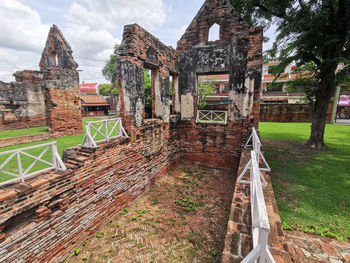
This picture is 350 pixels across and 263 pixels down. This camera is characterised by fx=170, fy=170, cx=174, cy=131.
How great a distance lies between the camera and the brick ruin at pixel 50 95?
1055 cm

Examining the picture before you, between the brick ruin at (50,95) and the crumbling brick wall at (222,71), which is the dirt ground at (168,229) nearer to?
the crumbling brick wall at (222,71)

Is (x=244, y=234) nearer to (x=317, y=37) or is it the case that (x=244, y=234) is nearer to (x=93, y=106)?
(x=317, y=37)

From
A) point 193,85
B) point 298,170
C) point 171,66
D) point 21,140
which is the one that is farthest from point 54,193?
point 21,140

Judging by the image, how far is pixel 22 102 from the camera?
14734 mm

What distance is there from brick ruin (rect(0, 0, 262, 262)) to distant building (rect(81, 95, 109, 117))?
19.9 m

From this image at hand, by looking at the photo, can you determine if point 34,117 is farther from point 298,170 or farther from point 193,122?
point 298,170

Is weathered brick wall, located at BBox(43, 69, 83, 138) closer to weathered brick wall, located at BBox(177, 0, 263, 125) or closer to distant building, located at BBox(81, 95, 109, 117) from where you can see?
weathered brick wall, located at BBox(177, 0, 263, 125)

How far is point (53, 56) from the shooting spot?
13.6 m

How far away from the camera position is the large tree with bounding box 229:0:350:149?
21.7 feet

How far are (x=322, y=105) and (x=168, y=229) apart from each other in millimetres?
9316

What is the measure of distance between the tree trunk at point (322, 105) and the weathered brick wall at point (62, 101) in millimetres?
14242

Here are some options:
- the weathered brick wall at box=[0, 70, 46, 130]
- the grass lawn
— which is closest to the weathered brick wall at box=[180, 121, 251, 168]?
the grass lawn

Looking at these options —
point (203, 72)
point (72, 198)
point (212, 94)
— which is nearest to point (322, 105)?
point (203, 72)

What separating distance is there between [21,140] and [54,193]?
357 inches
